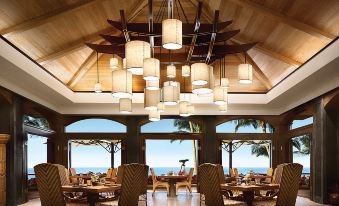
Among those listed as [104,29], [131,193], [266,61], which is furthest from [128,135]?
[131,193]

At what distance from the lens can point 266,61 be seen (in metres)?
12.0

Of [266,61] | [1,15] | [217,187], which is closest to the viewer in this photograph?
[217,187]

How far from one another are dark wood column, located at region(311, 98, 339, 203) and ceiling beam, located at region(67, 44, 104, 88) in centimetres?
627

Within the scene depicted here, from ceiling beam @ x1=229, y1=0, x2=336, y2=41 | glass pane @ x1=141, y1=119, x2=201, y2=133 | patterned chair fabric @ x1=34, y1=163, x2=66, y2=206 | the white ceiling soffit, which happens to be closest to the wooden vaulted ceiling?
ceiling beam @ x1=229, y1=0, x2=336, y2=41

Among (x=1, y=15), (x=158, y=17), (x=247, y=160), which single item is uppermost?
(x=158, y=17)

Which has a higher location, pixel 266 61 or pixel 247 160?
pixel 266 61

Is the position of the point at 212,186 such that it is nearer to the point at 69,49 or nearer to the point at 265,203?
the point at 265,203

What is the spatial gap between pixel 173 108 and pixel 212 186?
8438 mm

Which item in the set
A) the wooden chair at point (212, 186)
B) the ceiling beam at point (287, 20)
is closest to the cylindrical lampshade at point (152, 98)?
the wooden chair at point (212, 186)

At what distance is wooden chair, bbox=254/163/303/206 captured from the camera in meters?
5.50

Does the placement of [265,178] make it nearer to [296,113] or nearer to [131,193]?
[296,113]

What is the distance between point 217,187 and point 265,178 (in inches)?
312

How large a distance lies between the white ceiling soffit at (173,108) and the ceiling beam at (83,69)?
31 cm

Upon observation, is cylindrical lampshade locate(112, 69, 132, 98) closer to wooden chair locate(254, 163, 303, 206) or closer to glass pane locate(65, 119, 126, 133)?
wooden chair locate(254, 163, 303, 206)
